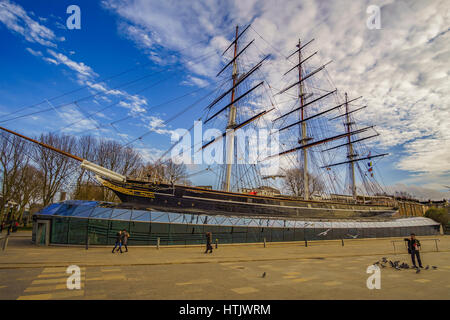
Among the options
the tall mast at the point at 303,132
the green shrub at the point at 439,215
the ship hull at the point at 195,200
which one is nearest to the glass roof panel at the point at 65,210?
the ship hull at the point at 195,200

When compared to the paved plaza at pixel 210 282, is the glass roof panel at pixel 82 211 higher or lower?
higher

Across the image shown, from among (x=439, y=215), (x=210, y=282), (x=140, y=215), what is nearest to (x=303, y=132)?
(x=140, y=215)

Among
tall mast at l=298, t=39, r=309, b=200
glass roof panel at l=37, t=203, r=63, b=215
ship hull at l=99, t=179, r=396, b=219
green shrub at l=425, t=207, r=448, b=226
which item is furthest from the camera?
green shrub at l=425, t=207, r=448, b=226

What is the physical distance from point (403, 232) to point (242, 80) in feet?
105

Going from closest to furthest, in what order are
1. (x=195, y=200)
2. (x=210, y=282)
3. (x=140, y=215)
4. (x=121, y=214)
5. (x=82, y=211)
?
(x=210, y=282)
(x=82, y=211)
(x=121, y=214)
(x=140, y=215)
(x=195, y=200)

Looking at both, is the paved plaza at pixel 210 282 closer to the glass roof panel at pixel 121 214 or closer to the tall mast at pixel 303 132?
the glass roof panel at pixel 121 214

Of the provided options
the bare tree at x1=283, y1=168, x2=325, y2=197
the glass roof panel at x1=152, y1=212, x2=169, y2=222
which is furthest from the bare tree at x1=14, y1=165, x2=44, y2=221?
the bare tree at x1=283, y1=168, x2=325, y2=197

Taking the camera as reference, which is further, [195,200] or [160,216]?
[195,200]

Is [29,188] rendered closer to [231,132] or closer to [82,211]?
[82,211]

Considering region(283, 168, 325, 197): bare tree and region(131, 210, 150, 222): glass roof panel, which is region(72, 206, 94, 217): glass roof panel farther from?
region(283, 168, 325, 197): bare tree

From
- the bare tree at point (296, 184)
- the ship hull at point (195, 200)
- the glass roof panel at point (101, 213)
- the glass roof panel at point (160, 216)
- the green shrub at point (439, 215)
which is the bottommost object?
the green shrub at point (439, 215)

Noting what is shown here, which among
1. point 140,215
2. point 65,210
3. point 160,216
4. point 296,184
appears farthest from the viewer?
point 296,184

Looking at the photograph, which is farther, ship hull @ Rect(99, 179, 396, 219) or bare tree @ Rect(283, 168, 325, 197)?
bare tree @ Rect(283, 168, 325, 197)
